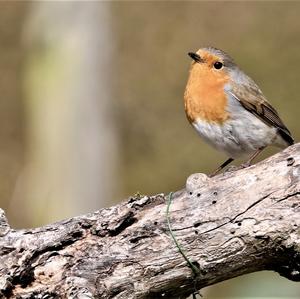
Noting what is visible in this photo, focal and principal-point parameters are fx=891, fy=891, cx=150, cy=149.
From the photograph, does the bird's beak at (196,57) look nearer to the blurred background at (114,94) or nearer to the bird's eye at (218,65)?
the bird's eye at (218,65)

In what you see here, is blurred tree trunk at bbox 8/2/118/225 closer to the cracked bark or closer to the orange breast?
the orange breast

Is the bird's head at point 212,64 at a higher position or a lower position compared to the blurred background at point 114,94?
lower

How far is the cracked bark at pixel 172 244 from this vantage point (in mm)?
4406

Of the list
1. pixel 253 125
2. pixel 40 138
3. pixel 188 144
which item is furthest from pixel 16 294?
pixel 188 144

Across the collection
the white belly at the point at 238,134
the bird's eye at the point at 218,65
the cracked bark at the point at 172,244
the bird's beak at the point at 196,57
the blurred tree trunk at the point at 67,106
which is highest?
the blurred tree trunk at the point at 67,106

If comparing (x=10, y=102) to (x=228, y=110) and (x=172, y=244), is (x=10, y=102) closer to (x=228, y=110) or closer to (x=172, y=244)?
(x=228, y=110)

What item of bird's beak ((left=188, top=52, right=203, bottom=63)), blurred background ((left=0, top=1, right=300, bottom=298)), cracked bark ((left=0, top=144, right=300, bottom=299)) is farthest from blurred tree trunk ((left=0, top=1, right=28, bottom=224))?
cracked bark ((left=0, top=144, right=300, bottom=299))

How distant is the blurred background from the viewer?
22.2ft

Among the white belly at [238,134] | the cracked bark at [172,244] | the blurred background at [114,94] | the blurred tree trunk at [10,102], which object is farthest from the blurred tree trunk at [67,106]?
the blurred tree trunk at [10,102]

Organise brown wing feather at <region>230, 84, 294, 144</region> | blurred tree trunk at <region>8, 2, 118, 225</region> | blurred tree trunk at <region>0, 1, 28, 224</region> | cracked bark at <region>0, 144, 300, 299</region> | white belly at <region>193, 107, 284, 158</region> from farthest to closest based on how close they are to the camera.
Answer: blurred tree trunk at <region>0, 1, 28, 224</region>
blurred tree trunk at <region>8, 2, 118, 225</region>
brown wing feather at <region>230, 84, 294, 144</region>
white belly at <region>193, 107, 284, 158</region>
cracked bark at <region>0, 144, 300, 299</region>

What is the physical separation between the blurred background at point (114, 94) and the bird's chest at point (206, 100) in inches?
45.1

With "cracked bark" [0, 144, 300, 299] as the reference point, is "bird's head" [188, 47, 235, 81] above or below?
above

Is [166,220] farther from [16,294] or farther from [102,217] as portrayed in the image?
[16,294]

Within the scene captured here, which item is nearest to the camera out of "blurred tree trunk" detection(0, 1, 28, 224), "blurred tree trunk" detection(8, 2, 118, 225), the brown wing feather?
the brown wing feather
